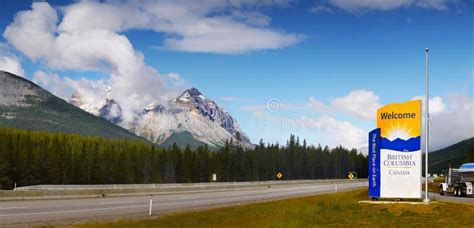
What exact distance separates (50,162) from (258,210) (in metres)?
96.1

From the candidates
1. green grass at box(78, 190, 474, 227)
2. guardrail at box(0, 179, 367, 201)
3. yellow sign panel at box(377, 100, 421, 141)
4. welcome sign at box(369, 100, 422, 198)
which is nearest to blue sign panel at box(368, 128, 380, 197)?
welcome sign at box(369, 100, 422, 198)

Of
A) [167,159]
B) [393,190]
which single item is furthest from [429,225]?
[167,159]

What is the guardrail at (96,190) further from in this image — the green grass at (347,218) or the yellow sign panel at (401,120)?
the yellow sign panel at (401,120)

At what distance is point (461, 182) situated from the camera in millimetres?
57031

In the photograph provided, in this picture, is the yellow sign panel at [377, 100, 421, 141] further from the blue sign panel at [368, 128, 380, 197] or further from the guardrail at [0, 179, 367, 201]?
the guardrail at [0, 179, 367, 201]

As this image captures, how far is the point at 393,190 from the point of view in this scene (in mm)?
31906

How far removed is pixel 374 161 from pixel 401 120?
9.06 feet

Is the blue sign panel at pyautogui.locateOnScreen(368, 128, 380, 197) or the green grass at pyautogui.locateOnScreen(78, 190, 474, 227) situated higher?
the blue sign panel at pyautogui.locateOnScreen(368, 128, 380, 197)

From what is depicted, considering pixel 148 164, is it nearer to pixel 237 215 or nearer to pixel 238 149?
pixel 238 149

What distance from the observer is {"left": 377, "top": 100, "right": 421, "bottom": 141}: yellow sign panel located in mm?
31078

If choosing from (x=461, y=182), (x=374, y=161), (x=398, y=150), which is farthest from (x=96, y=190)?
(x=461, y=182)

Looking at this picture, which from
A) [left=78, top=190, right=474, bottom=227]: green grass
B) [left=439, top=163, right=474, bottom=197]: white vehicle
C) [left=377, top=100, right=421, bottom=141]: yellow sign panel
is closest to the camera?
[left=78, top=190, right=474, bottom=227]: green grass

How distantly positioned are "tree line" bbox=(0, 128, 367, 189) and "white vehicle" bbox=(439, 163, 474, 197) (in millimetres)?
82425

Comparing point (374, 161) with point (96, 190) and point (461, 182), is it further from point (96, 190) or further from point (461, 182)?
point (461, 182)
